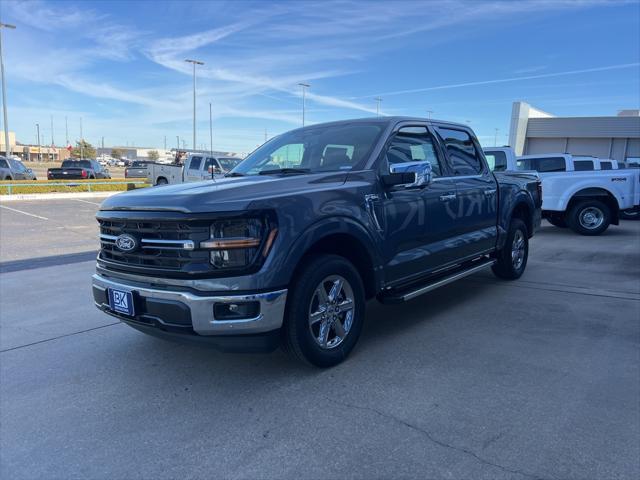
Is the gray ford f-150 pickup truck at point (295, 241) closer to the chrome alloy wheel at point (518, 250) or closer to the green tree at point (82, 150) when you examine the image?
the chrome alloy wheel at point (518, 250)

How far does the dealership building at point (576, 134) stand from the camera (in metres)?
34.0

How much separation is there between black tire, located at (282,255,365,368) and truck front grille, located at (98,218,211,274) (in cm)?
68

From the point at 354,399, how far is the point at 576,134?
37.6 m

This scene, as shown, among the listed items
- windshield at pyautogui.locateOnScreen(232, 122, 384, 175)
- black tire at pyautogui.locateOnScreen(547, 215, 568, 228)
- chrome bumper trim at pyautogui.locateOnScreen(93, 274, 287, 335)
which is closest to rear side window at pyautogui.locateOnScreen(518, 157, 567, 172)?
black tire at pyautogui.locateOnScreen(547, 215, 568, 228)

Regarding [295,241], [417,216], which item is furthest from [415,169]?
[295,241]

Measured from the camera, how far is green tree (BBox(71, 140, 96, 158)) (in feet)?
278

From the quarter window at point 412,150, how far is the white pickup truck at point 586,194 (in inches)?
273

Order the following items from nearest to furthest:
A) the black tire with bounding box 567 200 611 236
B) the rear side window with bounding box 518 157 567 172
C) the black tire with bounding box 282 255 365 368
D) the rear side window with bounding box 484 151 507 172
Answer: the black tire with bounding box 282 255 365 368, the rear side window with bounding box 484 151 507 172, the black tire with bounding box 567 200 611 236, the rear side window with bounding box 518 157 567 172

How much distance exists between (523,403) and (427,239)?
6.19 ft

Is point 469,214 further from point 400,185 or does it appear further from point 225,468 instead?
point 225,468

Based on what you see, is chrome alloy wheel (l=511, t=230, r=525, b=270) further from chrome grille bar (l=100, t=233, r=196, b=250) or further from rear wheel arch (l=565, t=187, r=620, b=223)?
rear wheel arch (l=565, t=187, r=620, b=223)

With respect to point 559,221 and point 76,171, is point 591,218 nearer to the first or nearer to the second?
point 559,221

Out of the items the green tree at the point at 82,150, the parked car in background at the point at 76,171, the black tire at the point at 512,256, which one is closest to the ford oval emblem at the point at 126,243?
the black tire at the point at 512,256

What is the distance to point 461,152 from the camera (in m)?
5.79
